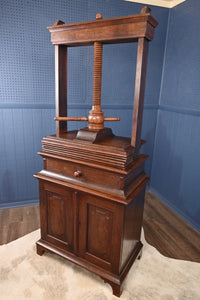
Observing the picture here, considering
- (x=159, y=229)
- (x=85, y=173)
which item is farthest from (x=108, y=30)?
(x=159, y=229)

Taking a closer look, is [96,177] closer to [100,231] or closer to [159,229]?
[100,231]

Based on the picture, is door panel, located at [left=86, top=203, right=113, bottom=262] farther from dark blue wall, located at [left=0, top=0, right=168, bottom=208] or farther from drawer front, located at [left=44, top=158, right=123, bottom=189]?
dark blue wall, located at [left=0, top=0, right=168, bottom=208]

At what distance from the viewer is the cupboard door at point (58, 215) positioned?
2096 mm

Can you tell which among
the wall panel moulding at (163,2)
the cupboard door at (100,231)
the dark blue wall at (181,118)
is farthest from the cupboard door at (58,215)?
the wall panel moulding at (163,2)

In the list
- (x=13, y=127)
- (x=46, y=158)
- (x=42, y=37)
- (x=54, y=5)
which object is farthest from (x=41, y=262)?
A: (x=54, y=5)

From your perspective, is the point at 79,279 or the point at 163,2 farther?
the point at 163,2

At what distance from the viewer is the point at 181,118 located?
10.8 ft

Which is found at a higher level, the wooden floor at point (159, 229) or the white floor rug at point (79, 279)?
the white floor rug at point (79, 279)

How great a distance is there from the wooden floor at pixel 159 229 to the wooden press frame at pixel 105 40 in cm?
148

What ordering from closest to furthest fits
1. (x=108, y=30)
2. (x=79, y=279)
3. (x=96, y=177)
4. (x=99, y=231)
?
(x=108, y=30) → (x=96, y=177) → (x=99, y=231) → (x=79, y=279)

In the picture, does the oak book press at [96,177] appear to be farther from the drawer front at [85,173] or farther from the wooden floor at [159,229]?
the wooden floor at [159,229]

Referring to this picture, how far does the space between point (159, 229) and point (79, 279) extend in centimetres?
137

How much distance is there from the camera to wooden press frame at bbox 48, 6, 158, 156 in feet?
5.34

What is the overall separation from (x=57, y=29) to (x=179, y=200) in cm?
287
